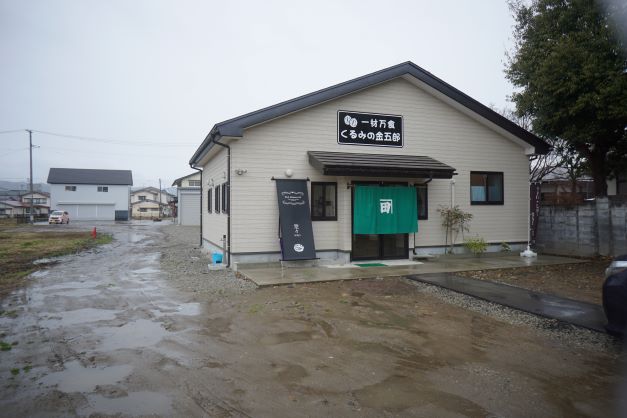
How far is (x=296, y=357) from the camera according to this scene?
444 centimetres

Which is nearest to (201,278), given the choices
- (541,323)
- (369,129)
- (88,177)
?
(369,129)

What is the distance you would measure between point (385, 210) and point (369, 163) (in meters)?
1.39

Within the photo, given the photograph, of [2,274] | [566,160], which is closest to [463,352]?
[2,274]

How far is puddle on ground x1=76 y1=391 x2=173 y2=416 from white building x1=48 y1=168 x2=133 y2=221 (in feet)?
165

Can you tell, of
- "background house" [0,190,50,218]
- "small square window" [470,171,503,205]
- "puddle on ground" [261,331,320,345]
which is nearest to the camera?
"puddle on ground" [261,331,320,345]

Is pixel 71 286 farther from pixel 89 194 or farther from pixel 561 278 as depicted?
pixel 89 194

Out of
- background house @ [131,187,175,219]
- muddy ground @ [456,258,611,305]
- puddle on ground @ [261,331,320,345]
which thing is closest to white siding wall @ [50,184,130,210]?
background house @ [131,187,175,219]

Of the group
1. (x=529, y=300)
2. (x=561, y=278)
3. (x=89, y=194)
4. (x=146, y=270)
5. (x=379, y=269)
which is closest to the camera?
(x=529, y=300)

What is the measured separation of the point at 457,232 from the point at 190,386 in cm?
1002

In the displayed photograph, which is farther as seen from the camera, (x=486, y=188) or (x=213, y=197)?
(x=213, y=197)

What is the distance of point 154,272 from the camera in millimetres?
10266

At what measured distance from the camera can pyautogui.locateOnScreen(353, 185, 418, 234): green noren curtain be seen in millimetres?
10445

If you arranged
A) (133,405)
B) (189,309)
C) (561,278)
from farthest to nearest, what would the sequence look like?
(561,278) < (189,309) < (133,405)

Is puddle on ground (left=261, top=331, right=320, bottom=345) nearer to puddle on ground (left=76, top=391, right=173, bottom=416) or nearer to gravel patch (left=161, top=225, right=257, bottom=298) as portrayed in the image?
puddle on ground (left=76, top=391, right=173, bottom=416)
